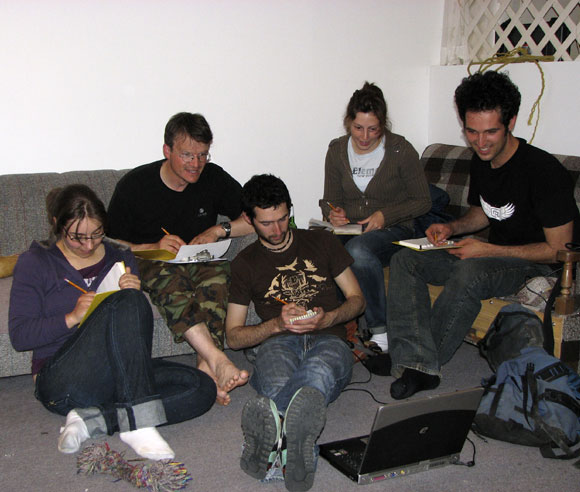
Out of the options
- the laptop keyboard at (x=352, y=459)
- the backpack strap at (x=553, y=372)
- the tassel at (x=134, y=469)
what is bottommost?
the tassel at (x=134, y=469)

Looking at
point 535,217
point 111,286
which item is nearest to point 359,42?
point 535,217

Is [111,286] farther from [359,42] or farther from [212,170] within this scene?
[359,42]

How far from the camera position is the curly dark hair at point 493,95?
2.52m

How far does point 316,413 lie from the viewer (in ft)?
6.48

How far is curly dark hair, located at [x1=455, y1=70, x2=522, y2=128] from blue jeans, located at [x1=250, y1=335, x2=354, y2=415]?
3.40 feet

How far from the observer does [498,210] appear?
271 centimetres

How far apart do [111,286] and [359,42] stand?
7.38 feet

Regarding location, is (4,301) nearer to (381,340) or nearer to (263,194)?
(263,194)

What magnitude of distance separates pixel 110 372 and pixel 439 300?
1282 mm

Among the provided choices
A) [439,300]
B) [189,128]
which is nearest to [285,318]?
[439,300]

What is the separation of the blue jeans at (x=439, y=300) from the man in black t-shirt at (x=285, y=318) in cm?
29

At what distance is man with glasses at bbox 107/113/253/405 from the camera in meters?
2.49

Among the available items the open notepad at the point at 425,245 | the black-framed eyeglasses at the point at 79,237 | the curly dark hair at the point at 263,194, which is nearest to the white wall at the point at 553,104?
the open notepad at the point at 425,245

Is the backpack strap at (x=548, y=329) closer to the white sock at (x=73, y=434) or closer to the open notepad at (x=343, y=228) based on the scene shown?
the open notepad at (x=343, y=228)
